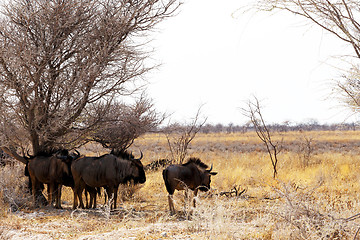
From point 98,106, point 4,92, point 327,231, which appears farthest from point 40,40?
point 327,231

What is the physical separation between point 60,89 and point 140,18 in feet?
10.5

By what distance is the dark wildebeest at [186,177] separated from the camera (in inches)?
340

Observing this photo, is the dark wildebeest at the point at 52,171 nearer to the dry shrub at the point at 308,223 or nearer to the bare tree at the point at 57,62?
the bare tree at the point at 57,62

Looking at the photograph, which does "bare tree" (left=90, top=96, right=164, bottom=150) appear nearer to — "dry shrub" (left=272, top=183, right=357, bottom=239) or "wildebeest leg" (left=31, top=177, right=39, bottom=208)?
"wildebeest leg" (left=31, top=177, right=39, bottom=208)

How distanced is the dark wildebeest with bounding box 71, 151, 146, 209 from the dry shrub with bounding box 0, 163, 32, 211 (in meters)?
1.51

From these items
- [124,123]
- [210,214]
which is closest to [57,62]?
[124,123]

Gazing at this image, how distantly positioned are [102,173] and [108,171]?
0.16m

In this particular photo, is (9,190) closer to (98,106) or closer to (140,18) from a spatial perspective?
(98,106)

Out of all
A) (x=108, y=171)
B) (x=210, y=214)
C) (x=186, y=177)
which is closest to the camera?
(x=210, y=214)

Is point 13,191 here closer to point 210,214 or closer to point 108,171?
point 108,171

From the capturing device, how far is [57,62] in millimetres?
10234

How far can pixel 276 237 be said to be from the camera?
5.29 m

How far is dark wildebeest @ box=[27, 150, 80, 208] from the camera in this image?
9461mm

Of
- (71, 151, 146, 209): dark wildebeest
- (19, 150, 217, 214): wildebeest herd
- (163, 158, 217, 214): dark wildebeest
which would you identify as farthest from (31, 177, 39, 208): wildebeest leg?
(163, 158, 217, 214): dark wildebeest
